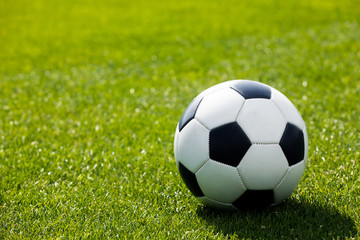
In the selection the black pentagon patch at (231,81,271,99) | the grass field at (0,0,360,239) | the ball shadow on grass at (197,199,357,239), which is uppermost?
the black pentagon patch at (231,81,271,99)

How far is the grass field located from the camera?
3.55 metres

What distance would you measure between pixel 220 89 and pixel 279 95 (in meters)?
0.52

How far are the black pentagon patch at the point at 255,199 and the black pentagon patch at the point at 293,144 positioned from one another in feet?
1.05

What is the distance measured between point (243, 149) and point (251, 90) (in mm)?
582

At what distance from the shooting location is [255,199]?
3430 millimetres

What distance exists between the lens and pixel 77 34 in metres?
12.1

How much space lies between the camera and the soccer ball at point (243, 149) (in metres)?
3.34

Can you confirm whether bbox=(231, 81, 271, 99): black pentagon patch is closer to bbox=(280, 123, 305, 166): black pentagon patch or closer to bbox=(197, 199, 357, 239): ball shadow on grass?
bbox=(280, 123, 305, 166): black pentagon patch

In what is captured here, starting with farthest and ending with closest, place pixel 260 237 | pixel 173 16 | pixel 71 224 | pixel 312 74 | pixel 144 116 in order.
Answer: pixel 173 16 → pixel 312 74 → pixel 144 116 → pixel 71 224 → pixel 260 237

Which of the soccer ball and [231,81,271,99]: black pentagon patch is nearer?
the soccer ball

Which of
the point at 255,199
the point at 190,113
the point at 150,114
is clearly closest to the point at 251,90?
the point at 190,113

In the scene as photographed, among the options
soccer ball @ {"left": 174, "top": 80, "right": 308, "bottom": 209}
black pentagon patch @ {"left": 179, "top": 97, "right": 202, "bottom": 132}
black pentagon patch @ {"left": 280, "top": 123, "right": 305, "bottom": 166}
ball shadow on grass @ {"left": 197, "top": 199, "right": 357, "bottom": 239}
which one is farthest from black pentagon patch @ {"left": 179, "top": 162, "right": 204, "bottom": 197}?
black pentagon patch @ {"left": 280, "top": 123, "right": 305, "bottom": 166}

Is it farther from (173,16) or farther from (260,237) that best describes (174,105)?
(173,16)

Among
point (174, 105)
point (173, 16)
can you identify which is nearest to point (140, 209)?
point (174, 105)
